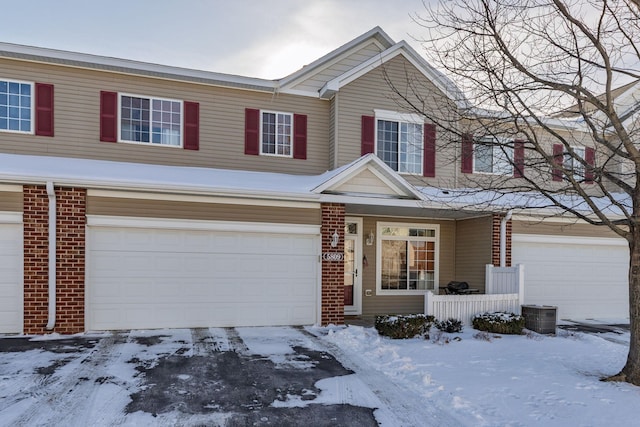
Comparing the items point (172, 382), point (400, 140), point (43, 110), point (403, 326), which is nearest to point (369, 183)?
point (400, 140)

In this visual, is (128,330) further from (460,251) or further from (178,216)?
(460,251)

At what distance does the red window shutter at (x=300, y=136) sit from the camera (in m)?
11.6

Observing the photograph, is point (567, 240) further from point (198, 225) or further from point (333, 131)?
point (198, 225)

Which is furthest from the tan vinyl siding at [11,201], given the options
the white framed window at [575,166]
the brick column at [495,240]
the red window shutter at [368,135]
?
the brick column at [495,240]

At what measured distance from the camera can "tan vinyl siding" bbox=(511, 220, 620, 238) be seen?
37.5ft

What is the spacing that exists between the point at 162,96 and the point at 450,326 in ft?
29.6

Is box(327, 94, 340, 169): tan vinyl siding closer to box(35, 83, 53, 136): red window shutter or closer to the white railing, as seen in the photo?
the white railing

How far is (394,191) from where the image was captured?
10.1m

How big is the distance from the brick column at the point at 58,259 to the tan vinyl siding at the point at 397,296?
6.93 metres

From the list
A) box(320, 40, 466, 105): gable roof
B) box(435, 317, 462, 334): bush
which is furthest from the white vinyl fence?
box(320, 40, 466, 105): gable roof

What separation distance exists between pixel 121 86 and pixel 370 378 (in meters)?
9.15

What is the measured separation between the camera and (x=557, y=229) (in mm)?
11734

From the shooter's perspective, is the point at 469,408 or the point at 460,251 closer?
the point at 469,408

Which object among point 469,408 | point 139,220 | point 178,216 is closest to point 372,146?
point 178,216
